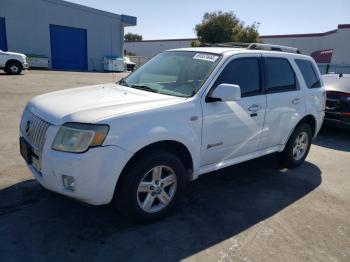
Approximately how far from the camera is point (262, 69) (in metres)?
4.48

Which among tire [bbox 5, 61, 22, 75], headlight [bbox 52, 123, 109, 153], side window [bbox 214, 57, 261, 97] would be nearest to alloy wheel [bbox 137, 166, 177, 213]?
headlight [bbox 52, 123, 109, 153]

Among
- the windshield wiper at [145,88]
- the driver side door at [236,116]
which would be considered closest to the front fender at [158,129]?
the driver side door at [236,116]

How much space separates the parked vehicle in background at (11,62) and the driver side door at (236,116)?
17899 millimetres

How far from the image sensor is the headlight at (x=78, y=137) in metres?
2.92

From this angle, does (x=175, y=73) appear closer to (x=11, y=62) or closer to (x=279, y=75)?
(x=279, y=75)

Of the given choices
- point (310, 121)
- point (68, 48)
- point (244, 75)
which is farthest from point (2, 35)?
point (244, 75)

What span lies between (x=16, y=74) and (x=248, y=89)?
18.5 metres

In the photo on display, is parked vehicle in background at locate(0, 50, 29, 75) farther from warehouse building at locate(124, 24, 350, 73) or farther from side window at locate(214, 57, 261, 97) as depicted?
side window at locate(214, 57, 261, 97)

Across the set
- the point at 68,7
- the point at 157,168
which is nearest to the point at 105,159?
the point at 157,168

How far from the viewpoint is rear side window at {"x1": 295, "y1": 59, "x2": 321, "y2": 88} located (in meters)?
5.24

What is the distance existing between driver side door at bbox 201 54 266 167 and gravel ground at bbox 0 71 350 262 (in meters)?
0.62

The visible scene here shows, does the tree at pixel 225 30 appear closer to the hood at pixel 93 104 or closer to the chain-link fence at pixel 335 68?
the chain-link fence at pixel 335 68

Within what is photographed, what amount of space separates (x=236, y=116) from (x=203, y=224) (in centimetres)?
134

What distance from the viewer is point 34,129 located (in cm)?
336
